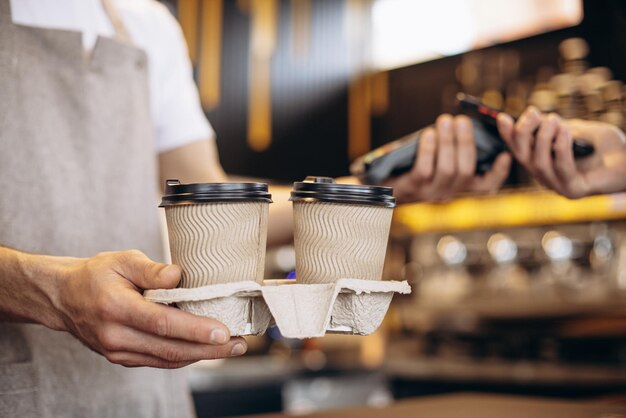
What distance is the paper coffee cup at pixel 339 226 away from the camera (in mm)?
806

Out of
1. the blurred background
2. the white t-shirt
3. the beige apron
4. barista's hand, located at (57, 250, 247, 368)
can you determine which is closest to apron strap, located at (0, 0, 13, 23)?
the beige apron

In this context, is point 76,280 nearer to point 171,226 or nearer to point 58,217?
point 171,226

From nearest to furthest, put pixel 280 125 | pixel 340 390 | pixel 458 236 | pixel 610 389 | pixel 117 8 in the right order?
1. pixel 117 8
2. pixel 610 389
3. pixel 340 390
4. pixel 458 236
5. pixel 280 125

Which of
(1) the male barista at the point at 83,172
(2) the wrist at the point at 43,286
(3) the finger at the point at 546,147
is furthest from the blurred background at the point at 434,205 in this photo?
(2) the wrist at the point at 43,286

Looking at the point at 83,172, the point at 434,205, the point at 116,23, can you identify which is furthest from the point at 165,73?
the point at 434,205

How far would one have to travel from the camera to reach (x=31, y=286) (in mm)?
906

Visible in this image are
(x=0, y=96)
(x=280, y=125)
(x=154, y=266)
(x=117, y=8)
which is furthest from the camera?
(x=280, y=125)

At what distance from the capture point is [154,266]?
783mm

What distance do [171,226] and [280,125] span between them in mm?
4606

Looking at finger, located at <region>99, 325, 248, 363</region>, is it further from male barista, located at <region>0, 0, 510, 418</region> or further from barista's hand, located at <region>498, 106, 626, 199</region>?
barista's hand, located at <region>498, 106, 626, 199</region>

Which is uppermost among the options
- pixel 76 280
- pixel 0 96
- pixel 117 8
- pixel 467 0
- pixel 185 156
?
pixel 467 0

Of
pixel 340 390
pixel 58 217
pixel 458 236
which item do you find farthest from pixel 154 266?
pixel 458 236

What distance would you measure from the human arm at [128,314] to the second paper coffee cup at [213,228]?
0.03 meters

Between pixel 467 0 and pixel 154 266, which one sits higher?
pixel 467 0
